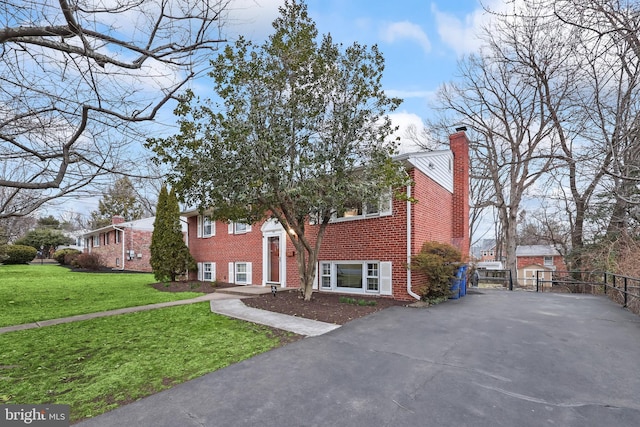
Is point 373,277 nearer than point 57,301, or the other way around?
point 57,301

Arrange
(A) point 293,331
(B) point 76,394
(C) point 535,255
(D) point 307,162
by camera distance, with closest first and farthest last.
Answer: (B) point 76,394 → (A) point 293,331 → (D) point 307,162 → (C) point 535,255

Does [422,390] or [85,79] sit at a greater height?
[85,79]

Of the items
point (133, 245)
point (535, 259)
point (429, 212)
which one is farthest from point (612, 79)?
point (535, 259)

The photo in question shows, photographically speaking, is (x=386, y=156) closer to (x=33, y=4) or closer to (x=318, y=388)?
(x=318, y=388)

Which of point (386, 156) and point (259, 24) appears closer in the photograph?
point (259, 24)

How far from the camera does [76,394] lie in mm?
3588

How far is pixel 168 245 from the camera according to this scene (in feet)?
51.9

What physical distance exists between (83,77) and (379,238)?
8470mm

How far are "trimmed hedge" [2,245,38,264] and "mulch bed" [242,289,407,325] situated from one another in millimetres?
31478

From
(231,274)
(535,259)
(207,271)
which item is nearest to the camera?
(231,274)

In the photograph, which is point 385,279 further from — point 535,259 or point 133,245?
point 535,259

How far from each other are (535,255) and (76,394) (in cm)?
4309

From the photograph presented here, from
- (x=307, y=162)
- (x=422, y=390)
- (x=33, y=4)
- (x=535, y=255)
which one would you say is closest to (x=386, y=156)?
(x=307, y=162)

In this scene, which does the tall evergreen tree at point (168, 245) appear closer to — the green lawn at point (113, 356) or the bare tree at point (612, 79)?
the green lawn at point (113, 356)
